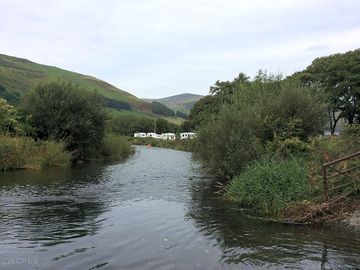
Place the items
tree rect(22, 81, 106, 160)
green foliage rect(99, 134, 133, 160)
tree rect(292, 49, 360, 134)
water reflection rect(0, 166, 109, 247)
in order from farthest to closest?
tree rect(292, 49, 360, 134)
green foliage rect(99, 134, 133, 160)
tree rect(22, 81, 106, 160)
water reflection rect(0, 166, 109, 247)

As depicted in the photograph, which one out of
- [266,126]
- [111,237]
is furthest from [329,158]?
[111,237]

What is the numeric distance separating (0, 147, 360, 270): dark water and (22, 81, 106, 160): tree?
22487 millimetres

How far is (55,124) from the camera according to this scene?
4319 centimetres

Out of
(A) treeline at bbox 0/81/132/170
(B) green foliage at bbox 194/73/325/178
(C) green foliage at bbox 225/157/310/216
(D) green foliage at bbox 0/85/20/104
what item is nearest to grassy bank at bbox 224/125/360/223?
(C) green foliage at bbox 225/157/310/216

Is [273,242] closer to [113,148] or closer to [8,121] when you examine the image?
[8,121]

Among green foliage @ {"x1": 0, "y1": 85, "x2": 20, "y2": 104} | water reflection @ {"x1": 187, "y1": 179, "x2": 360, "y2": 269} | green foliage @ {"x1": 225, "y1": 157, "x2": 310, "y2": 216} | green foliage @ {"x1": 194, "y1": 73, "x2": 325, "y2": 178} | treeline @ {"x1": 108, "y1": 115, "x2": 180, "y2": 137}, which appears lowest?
water reflection @ {"x1": 187, "y1": 179, "x2": 360, "y2": 269}

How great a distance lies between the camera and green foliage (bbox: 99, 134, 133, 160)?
53.7 metres

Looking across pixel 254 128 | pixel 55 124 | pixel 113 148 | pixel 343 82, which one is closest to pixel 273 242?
pixel 254 128

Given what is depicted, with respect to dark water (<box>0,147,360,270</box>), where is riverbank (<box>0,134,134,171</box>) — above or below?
above

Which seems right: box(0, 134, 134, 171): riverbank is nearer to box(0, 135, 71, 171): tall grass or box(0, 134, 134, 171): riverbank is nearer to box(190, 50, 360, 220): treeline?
box(0, 135, 71, 171): tall grass

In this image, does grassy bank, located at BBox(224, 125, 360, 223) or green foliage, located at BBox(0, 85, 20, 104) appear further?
green foliage, located at BBox(0, 85, 20, 104)

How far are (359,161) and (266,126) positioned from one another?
874 centimetres

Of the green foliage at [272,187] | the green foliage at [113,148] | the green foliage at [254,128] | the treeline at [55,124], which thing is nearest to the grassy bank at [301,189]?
the green foliage at [272,187]

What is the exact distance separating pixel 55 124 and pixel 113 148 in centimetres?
1348
